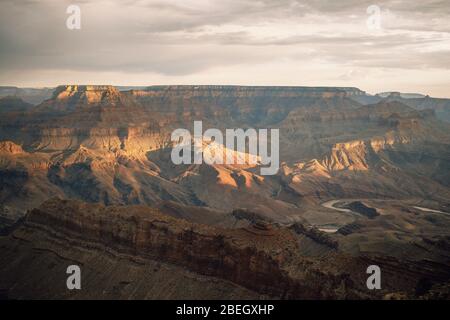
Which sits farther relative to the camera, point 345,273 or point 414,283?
point 414,283

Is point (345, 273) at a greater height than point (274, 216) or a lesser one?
greater

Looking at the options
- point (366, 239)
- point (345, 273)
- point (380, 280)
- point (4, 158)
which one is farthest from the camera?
point (4, 158)

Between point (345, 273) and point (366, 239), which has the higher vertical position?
point (345, 273)

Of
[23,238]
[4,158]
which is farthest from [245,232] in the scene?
[4,158]
